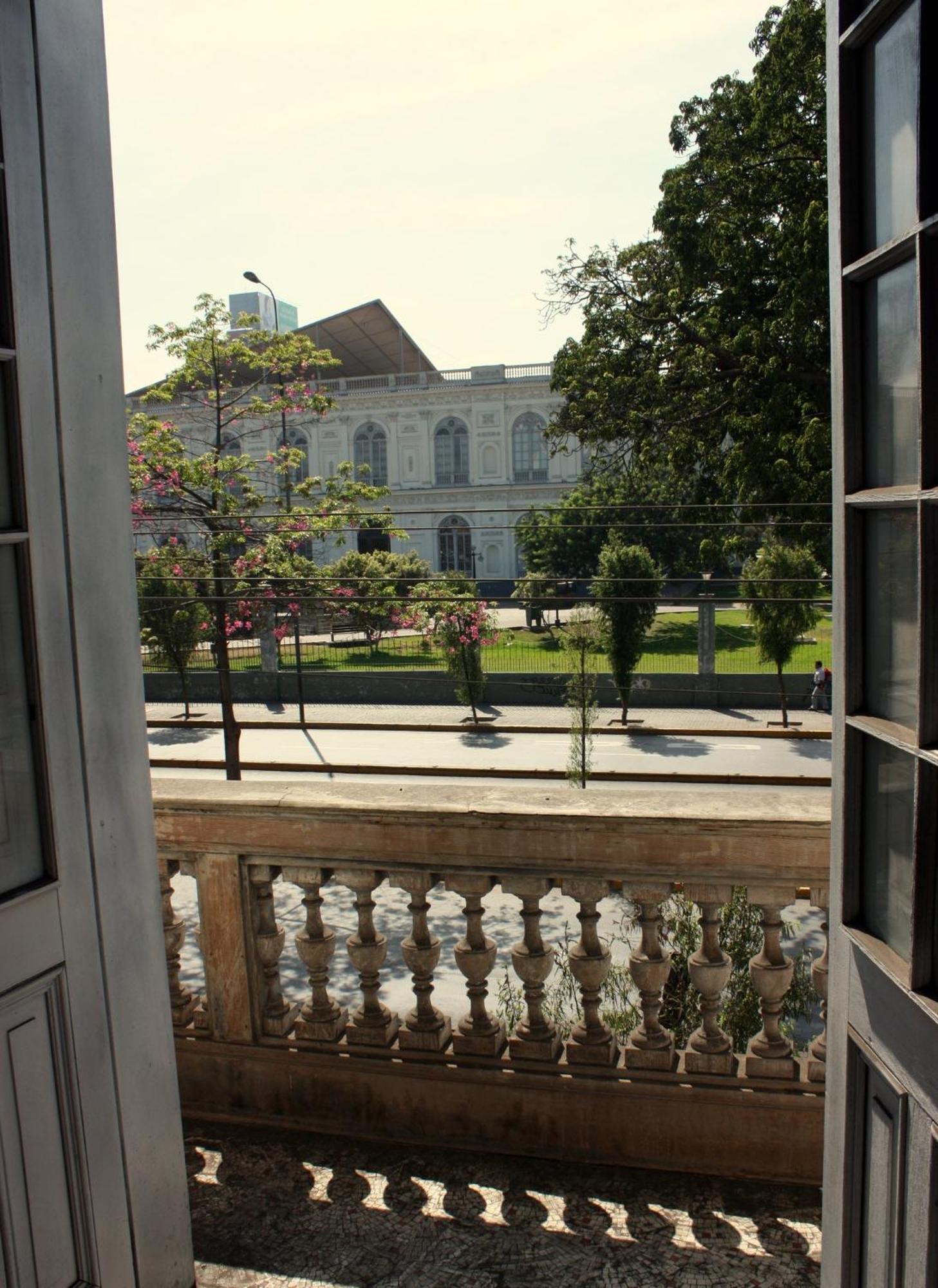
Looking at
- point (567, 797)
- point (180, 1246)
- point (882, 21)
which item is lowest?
point (180, 1246)

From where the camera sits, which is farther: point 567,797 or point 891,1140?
point 567,797

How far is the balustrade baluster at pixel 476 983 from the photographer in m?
2.64

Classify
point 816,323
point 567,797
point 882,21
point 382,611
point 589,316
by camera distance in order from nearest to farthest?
1. point 882,21
2. point 567,797
3. point 816,323
4. point 589,316
5. point 382,611

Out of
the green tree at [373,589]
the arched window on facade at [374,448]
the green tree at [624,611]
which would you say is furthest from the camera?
the arched window on facade at [374,448]

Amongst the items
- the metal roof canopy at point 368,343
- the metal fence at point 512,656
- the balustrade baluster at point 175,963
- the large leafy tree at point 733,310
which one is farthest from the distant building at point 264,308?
the balustrade baluster at point 175,963

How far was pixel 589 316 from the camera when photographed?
15820 millimetres

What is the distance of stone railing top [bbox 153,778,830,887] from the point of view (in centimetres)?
244

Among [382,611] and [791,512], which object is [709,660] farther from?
[791,512]

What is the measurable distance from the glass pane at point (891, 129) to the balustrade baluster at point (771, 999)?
1609mm

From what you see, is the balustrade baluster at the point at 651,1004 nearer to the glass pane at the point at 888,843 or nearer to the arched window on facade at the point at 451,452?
the glass pane at the point at 888,843

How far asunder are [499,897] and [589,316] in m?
9.25

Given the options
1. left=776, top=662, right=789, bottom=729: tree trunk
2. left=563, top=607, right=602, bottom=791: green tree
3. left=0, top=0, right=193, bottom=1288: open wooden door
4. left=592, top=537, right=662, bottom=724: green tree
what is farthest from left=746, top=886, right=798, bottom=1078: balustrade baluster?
left=776, top=662, right=789, bottom=729: tree trunk

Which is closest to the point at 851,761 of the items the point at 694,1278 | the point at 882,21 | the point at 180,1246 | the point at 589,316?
the point at 882,21

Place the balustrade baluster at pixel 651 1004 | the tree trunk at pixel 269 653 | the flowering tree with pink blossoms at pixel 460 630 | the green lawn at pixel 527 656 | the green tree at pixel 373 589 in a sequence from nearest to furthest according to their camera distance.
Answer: the balustrade baluster at pixel 651 1004
the green tree at pixel 373 589
the flowering tree with pink blossoms at pixel 460 630
the tree trunk at pixel 269 653
the green lawn at pixel 527 656
